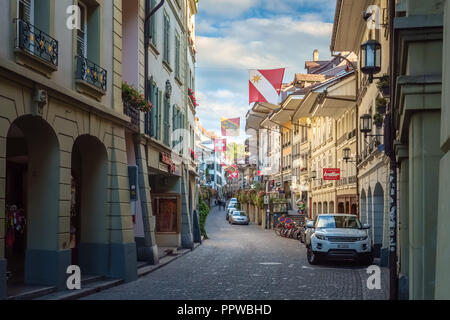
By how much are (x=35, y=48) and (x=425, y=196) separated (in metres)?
7.48

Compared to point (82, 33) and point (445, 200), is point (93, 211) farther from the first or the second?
point (445, 200)

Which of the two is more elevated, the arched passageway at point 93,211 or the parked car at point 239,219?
the arched passageway at point 93,211

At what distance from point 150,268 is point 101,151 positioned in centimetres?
446

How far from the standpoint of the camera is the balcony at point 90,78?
45.1 ft

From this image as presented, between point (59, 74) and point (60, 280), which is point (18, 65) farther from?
point (60, 280)

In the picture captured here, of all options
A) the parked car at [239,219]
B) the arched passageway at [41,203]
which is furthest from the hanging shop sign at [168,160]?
the parked car at [239,219]

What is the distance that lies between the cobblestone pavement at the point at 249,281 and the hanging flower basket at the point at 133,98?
4872 millimetres

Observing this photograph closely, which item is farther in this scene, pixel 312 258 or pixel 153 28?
pixel 153 28

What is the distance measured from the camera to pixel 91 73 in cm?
1427

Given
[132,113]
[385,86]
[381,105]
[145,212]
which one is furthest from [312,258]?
[132,113]

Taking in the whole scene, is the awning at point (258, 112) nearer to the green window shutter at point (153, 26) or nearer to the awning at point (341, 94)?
the awning at point (341, 94)

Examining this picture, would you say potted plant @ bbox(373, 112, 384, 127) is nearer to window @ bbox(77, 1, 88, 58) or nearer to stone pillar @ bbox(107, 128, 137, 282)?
stone pillar @ bbox(107, 128, 137, 282)

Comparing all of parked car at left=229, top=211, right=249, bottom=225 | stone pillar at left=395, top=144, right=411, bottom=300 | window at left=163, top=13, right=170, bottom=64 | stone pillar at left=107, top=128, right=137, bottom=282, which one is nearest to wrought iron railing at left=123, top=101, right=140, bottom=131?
stone pillar at left=107, top=128, right=137, bottom=282

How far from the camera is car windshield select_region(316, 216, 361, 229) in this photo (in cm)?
2122
